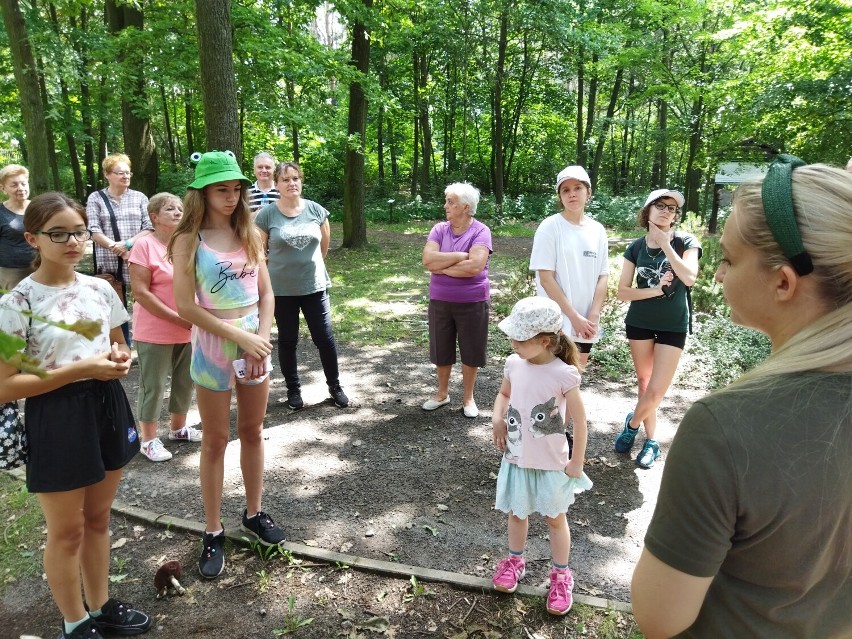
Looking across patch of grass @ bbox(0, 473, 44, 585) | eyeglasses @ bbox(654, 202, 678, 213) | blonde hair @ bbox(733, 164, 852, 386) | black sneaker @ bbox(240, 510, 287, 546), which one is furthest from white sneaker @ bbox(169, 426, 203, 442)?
blonde hair @ bbox(733, 164, 852, 386)

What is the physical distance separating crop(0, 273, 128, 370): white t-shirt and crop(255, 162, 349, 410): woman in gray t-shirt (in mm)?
2513

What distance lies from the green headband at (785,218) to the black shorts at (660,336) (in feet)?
10.8

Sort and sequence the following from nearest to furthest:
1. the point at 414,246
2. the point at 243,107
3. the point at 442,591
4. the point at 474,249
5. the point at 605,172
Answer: the point at 442,591, the point at 474,249, the point at 243,107, the point at 414,246, the point at 605,172

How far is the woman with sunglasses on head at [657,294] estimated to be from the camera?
13.3 ft

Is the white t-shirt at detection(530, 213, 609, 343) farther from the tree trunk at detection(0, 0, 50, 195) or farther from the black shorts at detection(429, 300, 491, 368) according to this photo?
the tree trunk at detection(0, 0, 50, 195)

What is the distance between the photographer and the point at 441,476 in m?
4.34

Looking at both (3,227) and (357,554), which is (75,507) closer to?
(357,554)

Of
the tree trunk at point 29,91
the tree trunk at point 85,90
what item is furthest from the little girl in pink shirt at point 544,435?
the tree trunk at point 85,90

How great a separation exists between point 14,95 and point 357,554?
1811cm

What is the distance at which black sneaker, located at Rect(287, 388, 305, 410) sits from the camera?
5.50 m

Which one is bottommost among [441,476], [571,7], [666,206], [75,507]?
[441,476]

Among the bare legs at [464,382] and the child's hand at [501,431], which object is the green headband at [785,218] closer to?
the child's hand at [501,431]

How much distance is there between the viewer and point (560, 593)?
286 centimetres

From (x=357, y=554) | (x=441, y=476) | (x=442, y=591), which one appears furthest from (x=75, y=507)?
(x=441, y=476)
